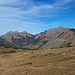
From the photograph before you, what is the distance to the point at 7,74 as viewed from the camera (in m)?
28.9

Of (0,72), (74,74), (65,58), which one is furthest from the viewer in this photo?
(65,58)

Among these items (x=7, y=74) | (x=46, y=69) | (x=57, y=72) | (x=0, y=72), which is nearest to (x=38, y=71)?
(x=46, y=69)

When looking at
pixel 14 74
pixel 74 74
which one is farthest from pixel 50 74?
pixel 14 74

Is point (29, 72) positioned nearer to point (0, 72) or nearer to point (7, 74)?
point (7, 74)

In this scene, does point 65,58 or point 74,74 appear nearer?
point 74,74

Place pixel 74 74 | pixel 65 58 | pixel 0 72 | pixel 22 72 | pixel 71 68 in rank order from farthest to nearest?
pixel 65 58 < pixel 0 72 < pixel 22 72 < pixel 71 68 < pixel 74 74

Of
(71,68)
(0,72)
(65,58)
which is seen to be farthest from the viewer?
(65,58)

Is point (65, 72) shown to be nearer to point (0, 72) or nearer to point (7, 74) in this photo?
point (7, 74)

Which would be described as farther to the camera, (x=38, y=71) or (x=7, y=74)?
(x=7, y=74)

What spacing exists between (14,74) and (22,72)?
43.9 inches

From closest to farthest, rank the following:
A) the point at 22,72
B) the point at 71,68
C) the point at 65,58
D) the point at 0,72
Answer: the point at 71,68
the point at 22,72
the point at 0,72
the point at 65,58

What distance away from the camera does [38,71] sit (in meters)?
27.1

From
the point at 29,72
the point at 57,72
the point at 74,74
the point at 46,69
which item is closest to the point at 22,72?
the point at 29,72

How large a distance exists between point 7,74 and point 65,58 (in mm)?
10694
